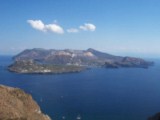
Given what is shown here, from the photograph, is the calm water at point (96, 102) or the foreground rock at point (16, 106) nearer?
the foreground rock at point (16, 106)

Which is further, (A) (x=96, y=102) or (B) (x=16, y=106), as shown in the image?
(A) (x=96, y=102)

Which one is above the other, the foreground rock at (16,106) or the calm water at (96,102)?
the foreground rock at (16,106)

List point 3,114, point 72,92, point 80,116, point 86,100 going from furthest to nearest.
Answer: point 72,92, point 86,100, point 80,116, point 3,114

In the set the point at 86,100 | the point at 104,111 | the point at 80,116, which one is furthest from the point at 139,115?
the point at 86,100

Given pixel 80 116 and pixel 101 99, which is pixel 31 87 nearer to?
pixel 101 99

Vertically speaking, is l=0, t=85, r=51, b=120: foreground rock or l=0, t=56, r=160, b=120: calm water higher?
l=0, t=85, r=51, b=120: foreground rock

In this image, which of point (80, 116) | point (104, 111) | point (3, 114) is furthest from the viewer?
point (104, 111)

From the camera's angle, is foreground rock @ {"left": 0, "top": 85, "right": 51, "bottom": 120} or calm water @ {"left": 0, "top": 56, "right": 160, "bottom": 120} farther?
calm water @ {"left": 0, "top": 56, "right": 160, "bottom": 120}

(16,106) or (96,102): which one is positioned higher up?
(16,106)
